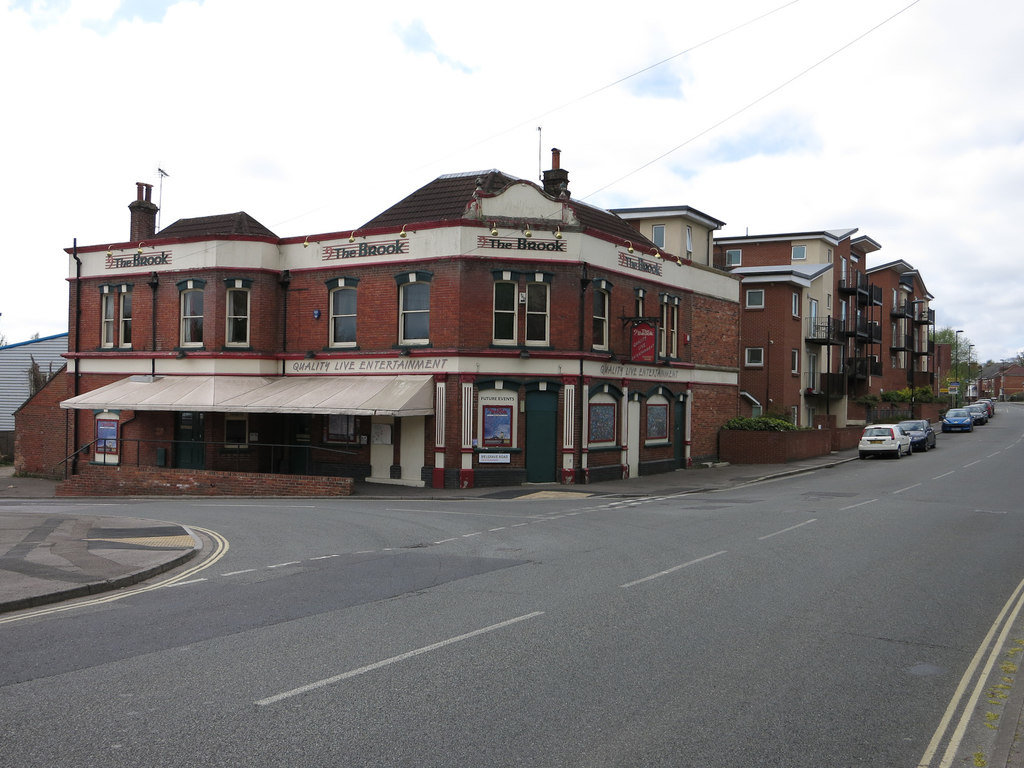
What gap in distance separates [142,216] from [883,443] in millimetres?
32791

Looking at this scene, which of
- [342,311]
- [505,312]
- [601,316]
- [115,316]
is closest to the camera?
[505,312]

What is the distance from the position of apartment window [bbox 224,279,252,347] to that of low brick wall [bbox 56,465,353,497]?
4.61 metres

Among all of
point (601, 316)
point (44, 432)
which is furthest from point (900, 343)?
point (44, 432)

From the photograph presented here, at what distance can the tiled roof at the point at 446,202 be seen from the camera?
92.7 feet

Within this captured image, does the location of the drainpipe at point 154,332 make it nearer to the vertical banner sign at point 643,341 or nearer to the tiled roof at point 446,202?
the tiled roof at point 446,202

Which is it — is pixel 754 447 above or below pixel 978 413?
below

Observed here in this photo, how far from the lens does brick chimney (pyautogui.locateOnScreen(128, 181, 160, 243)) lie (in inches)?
1304

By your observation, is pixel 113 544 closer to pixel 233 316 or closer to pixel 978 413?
pixel 233 316

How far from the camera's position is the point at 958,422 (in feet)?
193

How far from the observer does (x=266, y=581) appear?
11.4 meters

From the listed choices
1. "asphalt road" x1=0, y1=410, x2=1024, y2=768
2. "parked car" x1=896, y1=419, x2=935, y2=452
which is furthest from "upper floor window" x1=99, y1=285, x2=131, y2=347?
"parked car" x1=896, y1=419, x2=935, y2=452

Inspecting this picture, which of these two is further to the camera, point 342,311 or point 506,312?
point 342,311

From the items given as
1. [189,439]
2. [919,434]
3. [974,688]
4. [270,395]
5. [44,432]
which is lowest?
[974,688]

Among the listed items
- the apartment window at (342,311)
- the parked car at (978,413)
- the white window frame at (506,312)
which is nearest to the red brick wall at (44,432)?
the apartment window at (342,311)
